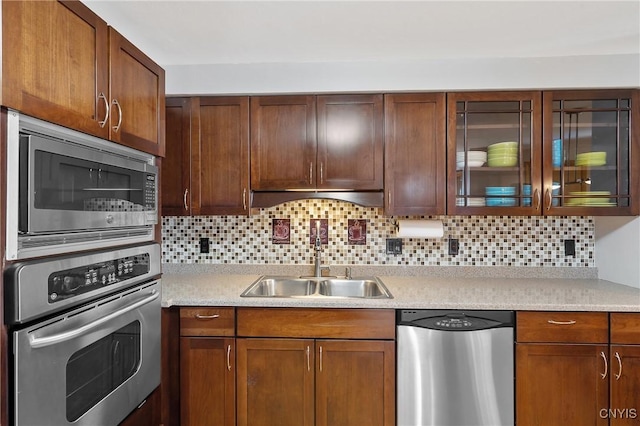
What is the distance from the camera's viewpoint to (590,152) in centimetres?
217

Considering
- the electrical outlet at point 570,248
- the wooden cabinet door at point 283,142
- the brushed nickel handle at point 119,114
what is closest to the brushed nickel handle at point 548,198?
the electrical outlet at point 570,248

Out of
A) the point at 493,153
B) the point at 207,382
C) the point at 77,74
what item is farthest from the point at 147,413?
the point at 493,153

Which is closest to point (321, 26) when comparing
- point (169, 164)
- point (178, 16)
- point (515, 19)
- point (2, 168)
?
point (178, 16)

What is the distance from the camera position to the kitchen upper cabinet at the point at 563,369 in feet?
6.00

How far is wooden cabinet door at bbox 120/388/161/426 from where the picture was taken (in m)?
1.53

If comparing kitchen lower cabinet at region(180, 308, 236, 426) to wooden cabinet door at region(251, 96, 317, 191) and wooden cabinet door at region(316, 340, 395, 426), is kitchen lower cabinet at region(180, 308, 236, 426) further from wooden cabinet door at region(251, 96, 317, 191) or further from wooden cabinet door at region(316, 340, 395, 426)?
wooden cabinet door at region(251, 96, 317, 191)

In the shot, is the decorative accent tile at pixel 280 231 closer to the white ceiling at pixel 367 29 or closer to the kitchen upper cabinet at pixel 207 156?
the kitchen upper cabinet at pixel 207 156

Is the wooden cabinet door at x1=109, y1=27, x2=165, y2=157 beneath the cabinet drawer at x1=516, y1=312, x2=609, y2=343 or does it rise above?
above

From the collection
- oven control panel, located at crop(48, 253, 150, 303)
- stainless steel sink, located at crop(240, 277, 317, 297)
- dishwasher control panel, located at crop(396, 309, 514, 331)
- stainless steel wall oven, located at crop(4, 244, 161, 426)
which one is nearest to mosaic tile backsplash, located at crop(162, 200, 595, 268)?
stainless steel sink, located at crop(240, 277, 317, 297)

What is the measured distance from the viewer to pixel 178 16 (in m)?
1.71

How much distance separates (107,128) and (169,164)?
36.8 inches

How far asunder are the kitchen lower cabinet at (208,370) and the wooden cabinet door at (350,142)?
3.20ft

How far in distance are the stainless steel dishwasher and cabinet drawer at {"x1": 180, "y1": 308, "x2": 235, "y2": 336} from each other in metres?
0.89

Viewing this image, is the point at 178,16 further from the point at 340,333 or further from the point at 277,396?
the point at 277,396
